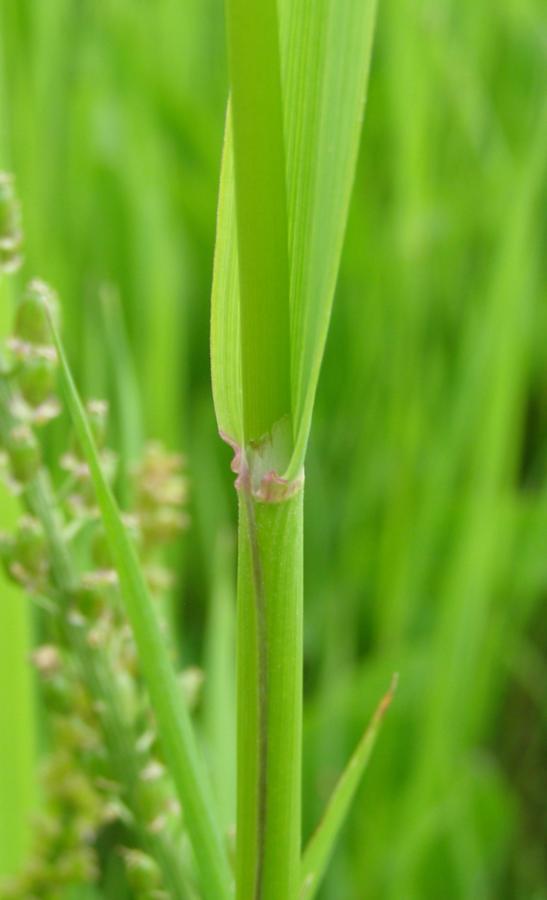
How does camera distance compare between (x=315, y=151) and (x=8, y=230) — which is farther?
(x=8, y=230)

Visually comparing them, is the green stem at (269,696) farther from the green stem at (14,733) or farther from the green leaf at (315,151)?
the green stem at (14,733)

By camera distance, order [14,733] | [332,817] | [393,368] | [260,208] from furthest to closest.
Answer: [393,368]
[14,733]
[332,817]
[260,208]

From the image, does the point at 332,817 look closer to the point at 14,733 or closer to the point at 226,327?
the point at 226,327

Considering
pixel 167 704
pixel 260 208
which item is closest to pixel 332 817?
pixel 167 704

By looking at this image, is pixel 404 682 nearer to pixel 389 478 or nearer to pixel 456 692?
pixel 456 692

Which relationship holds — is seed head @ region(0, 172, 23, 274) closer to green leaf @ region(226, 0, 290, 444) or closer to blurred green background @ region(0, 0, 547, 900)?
green leaf @ region(226, 0, 290, 444)

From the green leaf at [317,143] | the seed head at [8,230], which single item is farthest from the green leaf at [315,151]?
the seed head at [8,230]
